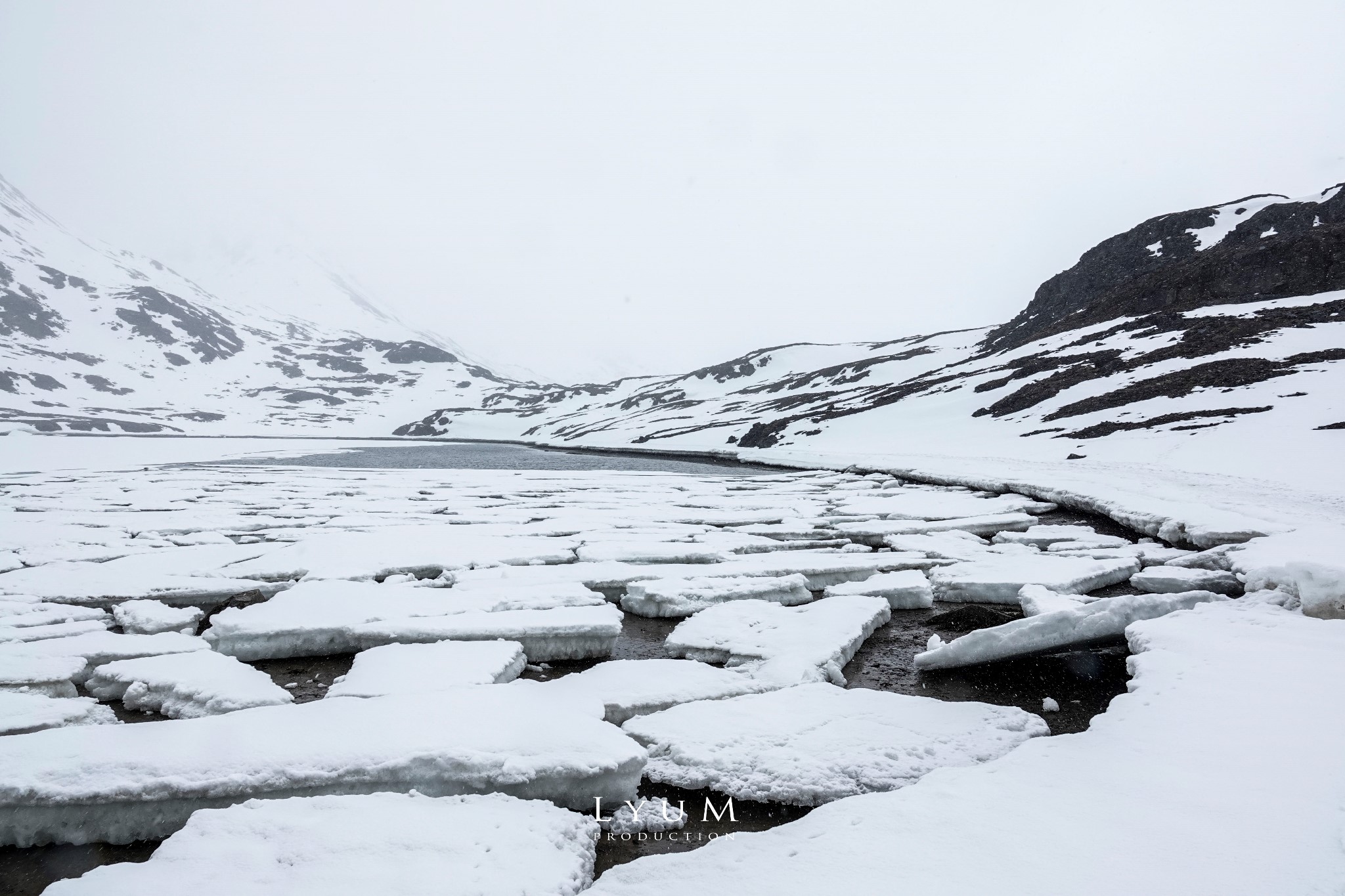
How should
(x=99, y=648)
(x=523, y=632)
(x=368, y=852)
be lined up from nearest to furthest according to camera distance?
(x=368, y=852) → (x=99, y=648) → (x=523, y=632)

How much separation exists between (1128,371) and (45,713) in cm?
3549

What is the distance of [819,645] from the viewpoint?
4.48 meters

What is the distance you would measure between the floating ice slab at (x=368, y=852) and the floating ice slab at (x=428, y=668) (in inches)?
44.2

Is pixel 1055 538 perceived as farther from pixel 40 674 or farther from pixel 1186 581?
pixel 40 674

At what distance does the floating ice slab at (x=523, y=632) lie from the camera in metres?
4.64

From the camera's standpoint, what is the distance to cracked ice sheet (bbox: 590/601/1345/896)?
6.55ft

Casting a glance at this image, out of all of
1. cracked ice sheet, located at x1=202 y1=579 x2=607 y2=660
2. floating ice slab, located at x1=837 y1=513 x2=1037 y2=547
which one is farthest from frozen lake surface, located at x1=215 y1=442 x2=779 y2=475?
cracked ice sheet, located at x1=202 y1=579 x2=607 y2=660

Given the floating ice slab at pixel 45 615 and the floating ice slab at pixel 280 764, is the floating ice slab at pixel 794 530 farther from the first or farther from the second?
the floating ice slab at pixel 45 615

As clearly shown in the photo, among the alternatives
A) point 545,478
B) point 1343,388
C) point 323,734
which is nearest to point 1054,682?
point 323,734

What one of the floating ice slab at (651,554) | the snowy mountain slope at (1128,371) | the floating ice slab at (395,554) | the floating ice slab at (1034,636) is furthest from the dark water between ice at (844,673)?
the snowy mountain slope at (1128,371)

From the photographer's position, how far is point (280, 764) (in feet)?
8.85

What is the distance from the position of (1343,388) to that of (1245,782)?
25.4 metres

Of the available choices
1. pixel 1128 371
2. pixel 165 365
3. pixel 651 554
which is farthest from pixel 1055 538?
pixel 165 365

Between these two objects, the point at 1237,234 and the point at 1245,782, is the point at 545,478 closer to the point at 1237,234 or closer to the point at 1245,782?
the point at 1245,782
